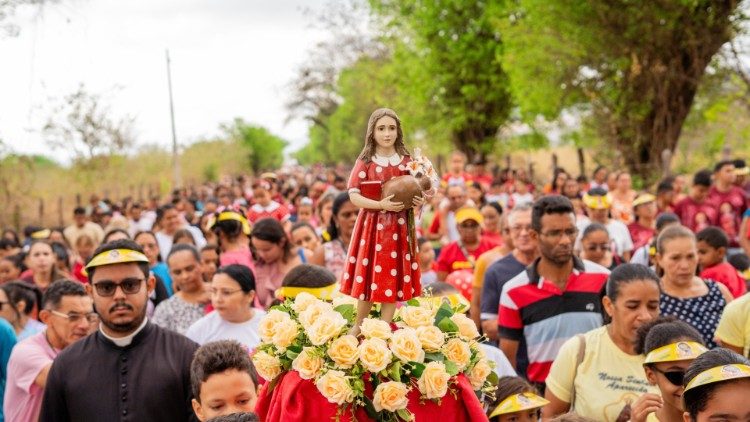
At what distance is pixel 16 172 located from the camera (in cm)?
2402

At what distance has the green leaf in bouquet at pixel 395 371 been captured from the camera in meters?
3.00

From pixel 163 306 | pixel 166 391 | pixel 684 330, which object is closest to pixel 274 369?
pixel 166 391

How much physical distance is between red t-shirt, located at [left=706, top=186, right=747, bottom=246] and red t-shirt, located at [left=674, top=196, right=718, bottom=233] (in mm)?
103

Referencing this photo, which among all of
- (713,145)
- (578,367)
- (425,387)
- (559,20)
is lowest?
(578,367)

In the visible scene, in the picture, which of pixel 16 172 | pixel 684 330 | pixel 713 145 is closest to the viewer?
pixel 684 330

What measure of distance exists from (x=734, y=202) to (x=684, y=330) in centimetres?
791

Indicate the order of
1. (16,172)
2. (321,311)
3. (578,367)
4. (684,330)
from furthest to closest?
(16,172) → (578,367) → (684,330) → (321,311)

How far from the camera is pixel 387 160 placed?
332cm

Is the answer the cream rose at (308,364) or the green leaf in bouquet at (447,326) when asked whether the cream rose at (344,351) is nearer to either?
the cream rose at (308,364)

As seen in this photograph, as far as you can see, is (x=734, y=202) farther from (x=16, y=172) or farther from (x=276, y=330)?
(x=16, y=172)

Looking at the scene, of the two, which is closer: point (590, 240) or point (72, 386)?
point (72, 386)

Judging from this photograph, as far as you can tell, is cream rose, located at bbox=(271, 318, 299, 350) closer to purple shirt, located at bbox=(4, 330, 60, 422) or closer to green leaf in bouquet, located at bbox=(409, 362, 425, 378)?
green leaf in bouquet, located at bbox=(409, 362, 425, 378)

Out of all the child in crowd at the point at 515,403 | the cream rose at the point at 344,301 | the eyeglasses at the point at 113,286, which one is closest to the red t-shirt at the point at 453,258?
the child in crowd at the point at 515,403

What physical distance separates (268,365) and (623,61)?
64.3ft
